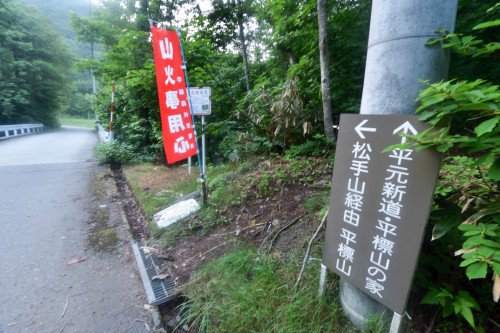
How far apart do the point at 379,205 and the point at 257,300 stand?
1.33 m

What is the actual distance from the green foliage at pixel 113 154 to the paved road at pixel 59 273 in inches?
113

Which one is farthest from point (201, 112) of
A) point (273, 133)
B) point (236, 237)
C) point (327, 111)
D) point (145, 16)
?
point (145, 16)

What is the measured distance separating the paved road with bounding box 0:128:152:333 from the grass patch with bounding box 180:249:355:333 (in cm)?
62

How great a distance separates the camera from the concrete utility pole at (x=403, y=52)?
53.6 inches

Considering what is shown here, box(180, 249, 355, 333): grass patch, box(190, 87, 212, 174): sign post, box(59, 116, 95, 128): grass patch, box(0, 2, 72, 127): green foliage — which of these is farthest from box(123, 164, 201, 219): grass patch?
box(59, 116, 95, 128): grass patch

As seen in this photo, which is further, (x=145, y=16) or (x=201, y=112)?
(x=145, y=16)

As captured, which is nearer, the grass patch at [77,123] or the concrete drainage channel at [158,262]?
the concrete drainage channel at [158,262]

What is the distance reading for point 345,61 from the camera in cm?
440

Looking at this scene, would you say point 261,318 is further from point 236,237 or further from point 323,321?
point 236,237

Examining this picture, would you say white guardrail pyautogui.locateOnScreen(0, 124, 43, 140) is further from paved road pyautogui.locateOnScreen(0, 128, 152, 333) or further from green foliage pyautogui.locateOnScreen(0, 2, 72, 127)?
paved road pyautogui.locateOnScreen(0, 128, 152, 333)

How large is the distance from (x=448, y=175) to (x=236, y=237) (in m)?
2.50

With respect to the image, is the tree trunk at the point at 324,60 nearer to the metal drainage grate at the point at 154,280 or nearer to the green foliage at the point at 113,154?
the metal drainage grate at the point at 154,280

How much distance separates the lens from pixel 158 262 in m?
3.16

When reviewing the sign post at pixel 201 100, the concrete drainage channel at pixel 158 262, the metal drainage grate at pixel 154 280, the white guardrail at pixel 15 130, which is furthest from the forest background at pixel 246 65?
the white guardrail at pixel 15 130
